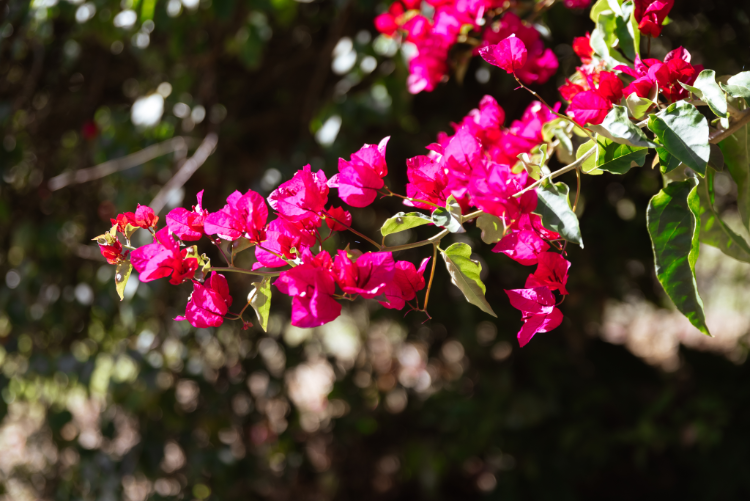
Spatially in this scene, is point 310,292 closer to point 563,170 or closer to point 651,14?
point 563,170

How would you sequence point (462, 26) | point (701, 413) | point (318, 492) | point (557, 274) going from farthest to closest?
point (318, 492) → point (701, 413) → point (462, 26) → point (557, 274)

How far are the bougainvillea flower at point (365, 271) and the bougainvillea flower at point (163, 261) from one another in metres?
0.12

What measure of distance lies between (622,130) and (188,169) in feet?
3.15

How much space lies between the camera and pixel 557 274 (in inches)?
15.6

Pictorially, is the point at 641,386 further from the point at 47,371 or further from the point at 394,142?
the point at 47,371

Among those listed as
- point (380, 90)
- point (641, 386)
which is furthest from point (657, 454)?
point (380, 90)

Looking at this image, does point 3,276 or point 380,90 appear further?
point 3,276

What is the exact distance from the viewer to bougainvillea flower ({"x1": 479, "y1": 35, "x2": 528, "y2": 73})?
15.7 inches

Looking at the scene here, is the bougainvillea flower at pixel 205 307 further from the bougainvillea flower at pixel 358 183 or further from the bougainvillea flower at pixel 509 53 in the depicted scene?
the bougainvillea flower at pixel 509 53

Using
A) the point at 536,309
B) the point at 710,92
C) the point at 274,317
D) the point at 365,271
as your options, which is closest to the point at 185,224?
the point at 365,271

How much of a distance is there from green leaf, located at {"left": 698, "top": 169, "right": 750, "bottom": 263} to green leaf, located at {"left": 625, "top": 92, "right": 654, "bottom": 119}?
110mm

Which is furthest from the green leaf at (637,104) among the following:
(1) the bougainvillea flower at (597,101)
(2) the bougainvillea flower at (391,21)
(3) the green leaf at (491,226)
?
(2) the bougainvillea flower at (391,21)

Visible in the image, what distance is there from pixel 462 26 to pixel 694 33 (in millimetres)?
852

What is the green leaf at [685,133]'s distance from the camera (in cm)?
34
